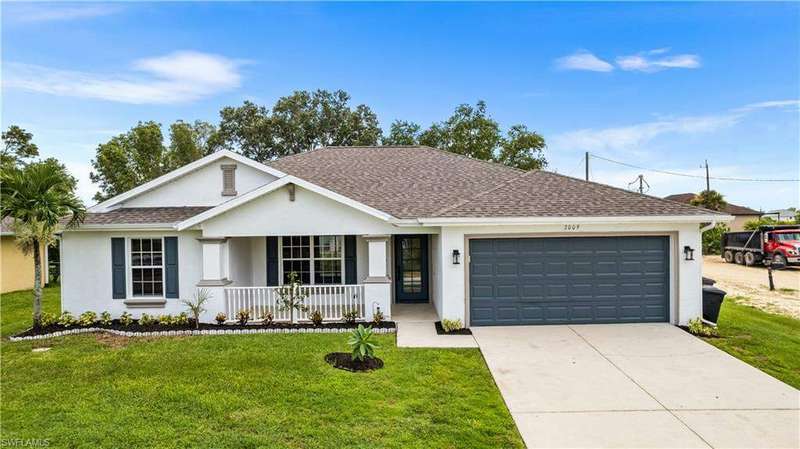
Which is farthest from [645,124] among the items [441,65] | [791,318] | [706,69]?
[791,318]

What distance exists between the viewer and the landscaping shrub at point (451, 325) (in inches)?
372

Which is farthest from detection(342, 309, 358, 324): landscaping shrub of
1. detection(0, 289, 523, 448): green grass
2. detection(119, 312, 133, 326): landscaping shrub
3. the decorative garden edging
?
detection(119, 312, 133, 326): landscaping shrub

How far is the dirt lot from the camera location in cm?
1316

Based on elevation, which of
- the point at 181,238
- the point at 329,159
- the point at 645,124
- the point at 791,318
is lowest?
the point at 791,318

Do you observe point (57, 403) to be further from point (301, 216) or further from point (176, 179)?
point (176, 179)

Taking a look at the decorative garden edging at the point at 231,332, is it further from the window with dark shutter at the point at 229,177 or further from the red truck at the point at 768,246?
the red truck at the point at 768,246

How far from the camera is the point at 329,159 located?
15961mm

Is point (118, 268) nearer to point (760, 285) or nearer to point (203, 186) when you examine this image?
point (203, 186)

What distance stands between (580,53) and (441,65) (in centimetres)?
625

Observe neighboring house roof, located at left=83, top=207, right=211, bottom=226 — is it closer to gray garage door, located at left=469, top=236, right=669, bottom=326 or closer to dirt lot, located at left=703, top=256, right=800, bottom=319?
gray garage door, located at left=469, top=236, right=669, bottom=326

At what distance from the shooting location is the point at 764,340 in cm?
881

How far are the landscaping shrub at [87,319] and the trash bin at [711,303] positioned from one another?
595 inches

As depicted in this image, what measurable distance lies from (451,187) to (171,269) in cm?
832

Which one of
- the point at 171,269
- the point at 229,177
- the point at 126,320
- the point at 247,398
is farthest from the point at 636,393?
the point at 126,320
